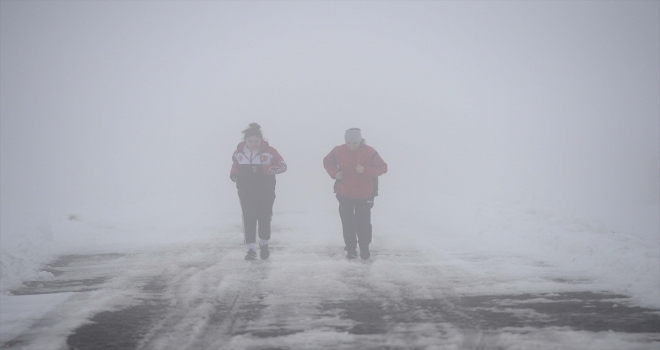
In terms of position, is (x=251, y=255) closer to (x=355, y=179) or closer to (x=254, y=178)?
(x=254, y=178)

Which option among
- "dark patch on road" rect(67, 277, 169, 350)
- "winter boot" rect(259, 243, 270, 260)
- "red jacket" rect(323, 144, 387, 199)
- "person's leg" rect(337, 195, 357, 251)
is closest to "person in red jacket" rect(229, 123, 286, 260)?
"winter boot" rect(259, 243, 270, 260)

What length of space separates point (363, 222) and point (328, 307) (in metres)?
3.46

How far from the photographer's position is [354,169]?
8.33 meters

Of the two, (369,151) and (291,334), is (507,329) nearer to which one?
(291,334)

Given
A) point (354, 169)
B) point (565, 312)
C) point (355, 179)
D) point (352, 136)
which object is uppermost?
point (352, 136)

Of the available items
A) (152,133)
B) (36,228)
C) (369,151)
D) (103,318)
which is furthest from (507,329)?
(152,133)

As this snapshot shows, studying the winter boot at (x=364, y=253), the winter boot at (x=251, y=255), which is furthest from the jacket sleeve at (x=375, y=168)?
the winter boot at (x=251, y=255)

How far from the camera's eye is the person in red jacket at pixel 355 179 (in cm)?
821

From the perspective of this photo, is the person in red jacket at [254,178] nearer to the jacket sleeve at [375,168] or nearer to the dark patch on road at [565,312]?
the jacket sleeve at [375,168]

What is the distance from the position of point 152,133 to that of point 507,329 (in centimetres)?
12907

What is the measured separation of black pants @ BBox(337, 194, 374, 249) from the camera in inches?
318

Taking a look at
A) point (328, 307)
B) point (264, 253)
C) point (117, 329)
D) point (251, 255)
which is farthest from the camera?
point (264, 253)

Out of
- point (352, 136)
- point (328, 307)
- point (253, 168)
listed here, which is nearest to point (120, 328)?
point (328, 307)

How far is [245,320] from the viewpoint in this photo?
4.43 meters
